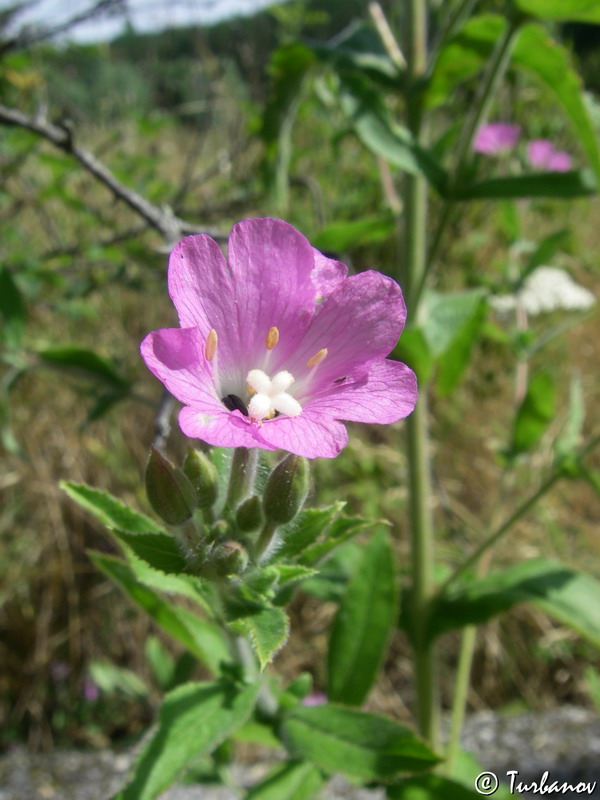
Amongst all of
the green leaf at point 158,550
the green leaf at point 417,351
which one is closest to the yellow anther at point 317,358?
the green leaf at point 158,550

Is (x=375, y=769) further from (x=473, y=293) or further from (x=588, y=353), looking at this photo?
(x=588, y=353)

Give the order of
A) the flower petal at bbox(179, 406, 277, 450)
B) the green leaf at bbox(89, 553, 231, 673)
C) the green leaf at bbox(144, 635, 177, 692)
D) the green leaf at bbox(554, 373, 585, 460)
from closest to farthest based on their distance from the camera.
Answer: the flower petal at bbox(179, 406, 277, 450), the green leaf at bbox(89, 553, 231, 673), the green leaf at bbox(554, 373, 585, 460), the green leaf at bbox(144, 635, 177, 692)

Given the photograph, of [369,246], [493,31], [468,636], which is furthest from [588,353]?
[493,31]

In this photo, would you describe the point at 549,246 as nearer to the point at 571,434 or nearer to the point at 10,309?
the point at 571,434

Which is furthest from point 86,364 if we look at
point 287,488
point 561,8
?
point 561,8

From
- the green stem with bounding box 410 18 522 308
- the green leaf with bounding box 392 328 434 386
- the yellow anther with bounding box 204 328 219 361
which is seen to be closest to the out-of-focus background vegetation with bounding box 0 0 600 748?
the green stem with bounding box 410 18 522 308

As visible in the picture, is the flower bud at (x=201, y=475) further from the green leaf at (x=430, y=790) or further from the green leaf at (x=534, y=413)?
the green leaf at (x=534, y=413)

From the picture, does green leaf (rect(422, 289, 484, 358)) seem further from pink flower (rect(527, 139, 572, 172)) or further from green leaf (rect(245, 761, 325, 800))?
pink flower (rect(527, 139, 572, 172))
